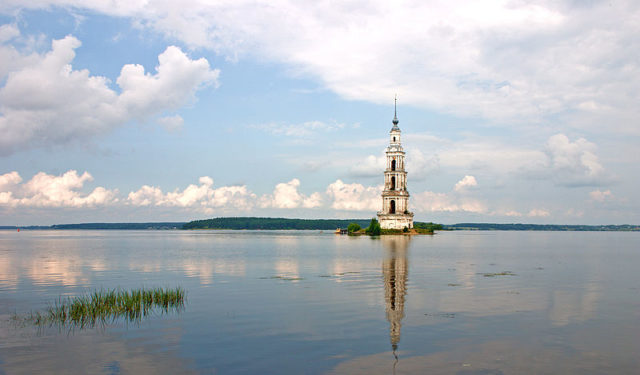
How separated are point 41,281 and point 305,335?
32917 millimetres

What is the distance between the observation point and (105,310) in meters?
29.3

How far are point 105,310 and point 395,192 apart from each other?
158286mm

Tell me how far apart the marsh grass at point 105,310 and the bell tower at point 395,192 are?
495ft

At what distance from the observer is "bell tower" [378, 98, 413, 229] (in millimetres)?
180500

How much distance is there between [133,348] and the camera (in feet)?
71.3

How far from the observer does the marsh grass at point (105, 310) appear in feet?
89.4

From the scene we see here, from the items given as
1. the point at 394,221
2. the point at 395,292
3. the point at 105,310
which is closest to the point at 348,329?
the point at 395,292

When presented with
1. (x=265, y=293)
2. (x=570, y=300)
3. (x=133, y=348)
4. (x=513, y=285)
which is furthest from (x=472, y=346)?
(x=513, y=285)

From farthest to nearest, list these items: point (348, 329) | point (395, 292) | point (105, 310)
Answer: point (395, 292) → point (105, 310) → point (348, 329)

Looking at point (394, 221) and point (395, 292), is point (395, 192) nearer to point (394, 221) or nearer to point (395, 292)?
point (394, 221)

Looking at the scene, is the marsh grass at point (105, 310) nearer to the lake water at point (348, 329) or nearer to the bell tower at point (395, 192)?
the lake water at point (348, 329)

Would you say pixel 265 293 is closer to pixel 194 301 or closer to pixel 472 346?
pixel 194 301

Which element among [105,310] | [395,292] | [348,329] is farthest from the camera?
[395,292]

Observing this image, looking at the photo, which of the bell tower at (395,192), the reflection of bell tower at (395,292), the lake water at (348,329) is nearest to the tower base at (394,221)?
the bell tower at (395,192)
